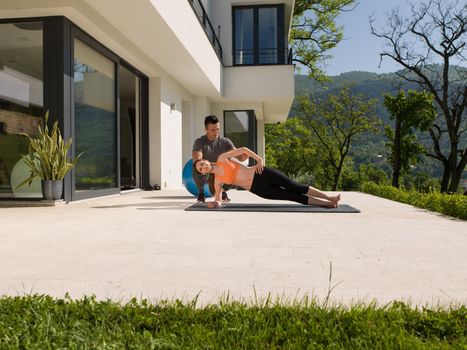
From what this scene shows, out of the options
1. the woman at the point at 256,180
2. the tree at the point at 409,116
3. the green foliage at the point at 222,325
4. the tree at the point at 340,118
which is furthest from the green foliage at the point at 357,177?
the green foliage at the point at 222,325

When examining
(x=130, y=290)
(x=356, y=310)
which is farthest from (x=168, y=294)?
(x=356, y=310)

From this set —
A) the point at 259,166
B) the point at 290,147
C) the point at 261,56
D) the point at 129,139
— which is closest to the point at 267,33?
Answer: the point at 261,56

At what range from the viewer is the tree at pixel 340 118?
2777 cm

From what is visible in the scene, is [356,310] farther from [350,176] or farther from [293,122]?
[350,176]

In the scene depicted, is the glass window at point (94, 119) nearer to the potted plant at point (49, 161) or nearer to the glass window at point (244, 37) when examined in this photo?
the potted plant at point (49, 161)

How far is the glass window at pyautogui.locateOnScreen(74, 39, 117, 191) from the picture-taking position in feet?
22.2

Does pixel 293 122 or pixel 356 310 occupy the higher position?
pixel 293 122

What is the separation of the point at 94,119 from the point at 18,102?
138cm

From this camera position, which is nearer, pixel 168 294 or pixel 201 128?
pixel 168 294

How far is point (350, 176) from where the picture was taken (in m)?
41.9

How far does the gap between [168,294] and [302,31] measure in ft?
76.1

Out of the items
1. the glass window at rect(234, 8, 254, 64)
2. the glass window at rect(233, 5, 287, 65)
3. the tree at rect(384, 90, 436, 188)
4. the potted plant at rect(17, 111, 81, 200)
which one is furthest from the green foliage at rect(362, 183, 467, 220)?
the tree at rect(384, 90, 436, 188)

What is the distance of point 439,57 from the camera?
19.2 metres

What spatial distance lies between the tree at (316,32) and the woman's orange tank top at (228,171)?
61.5ft
